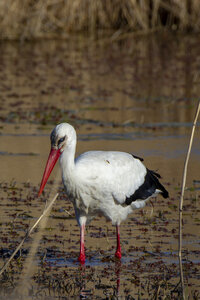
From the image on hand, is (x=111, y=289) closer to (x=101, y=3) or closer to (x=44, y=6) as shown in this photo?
(x=44, y=6)

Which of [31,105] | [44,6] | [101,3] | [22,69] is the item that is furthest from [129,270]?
[101,3]

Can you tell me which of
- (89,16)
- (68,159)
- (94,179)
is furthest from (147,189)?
(89,16)

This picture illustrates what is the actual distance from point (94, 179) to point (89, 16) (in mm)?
16912

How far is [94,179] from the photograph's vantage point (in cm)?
613

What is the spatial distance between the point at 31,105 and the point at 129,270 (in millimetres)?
7885

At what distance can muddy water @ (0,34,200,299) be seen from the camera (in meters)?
6.00

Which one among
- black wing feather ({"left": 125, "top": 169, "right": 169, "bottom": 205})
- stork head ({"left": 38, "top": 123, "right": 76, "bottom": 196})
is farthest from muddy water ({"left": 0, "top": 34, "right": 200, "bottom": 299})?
stork head ({"left": 38, "top": 123, "right": 76, "bottom": 196})

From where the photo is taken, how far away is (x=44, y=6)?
2031 centimetres

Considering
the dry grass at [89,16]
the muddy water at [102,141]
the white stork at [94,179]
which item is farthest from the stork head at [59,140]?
the dry grass at [89,16]

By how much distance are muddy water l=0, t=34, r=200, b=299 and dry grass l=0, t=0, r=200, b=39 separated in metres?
0.47

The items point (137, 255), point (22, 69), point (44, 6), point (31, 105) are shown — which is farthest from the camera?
point (44, 6)

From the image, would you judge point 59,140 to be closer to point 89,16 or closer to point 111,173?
point 111,173

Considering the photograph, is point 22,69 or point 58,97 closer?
point 58,97

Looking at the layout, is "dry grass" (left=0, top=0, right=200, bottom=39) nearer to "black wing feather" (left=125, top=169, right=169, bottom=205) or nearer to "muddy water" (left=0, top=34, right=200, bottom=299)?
"muddy water" (left=0, top=34, right=200, bottom=299)
